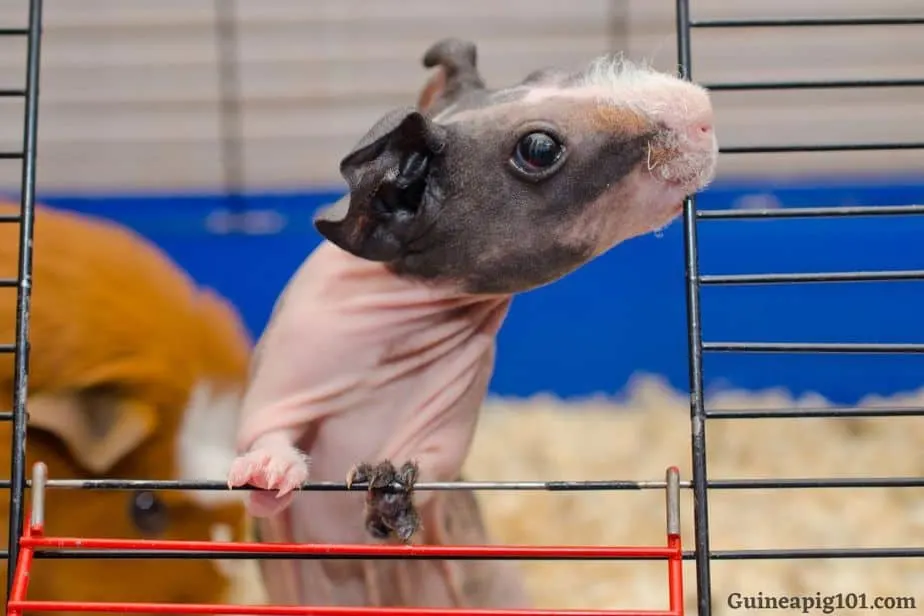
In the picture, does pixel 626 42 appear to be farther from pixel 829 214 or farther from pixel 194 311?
pixel 829 214

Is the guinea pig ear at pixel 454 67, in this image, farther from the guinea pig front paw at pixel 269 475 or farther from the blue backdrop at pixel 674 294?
the blue backdrop at pixel 674 294

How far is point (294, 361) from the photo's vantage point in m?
1.41

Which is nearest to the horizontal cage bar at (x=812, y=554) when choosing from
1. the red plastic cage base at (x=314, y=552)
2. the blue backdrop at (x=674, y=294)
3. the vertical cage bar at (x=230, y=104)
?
the red plastic cage base at (x=314, y=552)

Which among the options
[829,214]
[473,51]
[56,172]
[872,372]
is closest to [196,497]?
[473,51]

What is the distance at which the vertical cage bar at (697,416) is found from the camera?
1177 mm

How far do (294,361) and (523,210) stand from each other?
0.35 meters

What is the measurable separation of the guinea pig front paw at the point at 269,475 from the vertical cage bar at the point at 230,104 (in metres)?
1.80

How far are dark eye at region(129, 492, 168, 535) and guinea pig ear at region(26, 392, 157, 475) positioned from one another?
90mm

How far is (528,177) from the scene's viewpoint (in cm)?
128

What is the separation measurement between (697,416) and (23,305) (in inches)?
28.5

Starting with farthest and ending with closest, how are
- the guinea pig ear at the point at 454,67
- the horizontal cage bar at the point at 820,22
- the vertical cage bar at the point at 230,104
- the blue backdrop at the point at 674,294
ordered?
the vertical cage bar at the point at 230,104
the blue backdrop at the point at 674,294
the guinea pig ear at the point at 454,67
the horizontal cage bar at the point at 820,22

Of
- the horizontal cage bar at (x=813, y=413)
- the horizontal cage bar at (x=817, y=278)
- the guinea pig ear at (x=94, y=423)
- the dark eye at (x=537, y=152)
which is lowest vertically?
the horizontal cage bar at (x=813, y=413)

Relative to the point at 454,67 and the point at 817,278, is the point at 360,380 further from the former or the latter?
the point at 817,278

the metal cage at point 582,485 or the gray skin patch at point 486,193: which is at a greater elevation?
the gray skin patch at point 486,193
